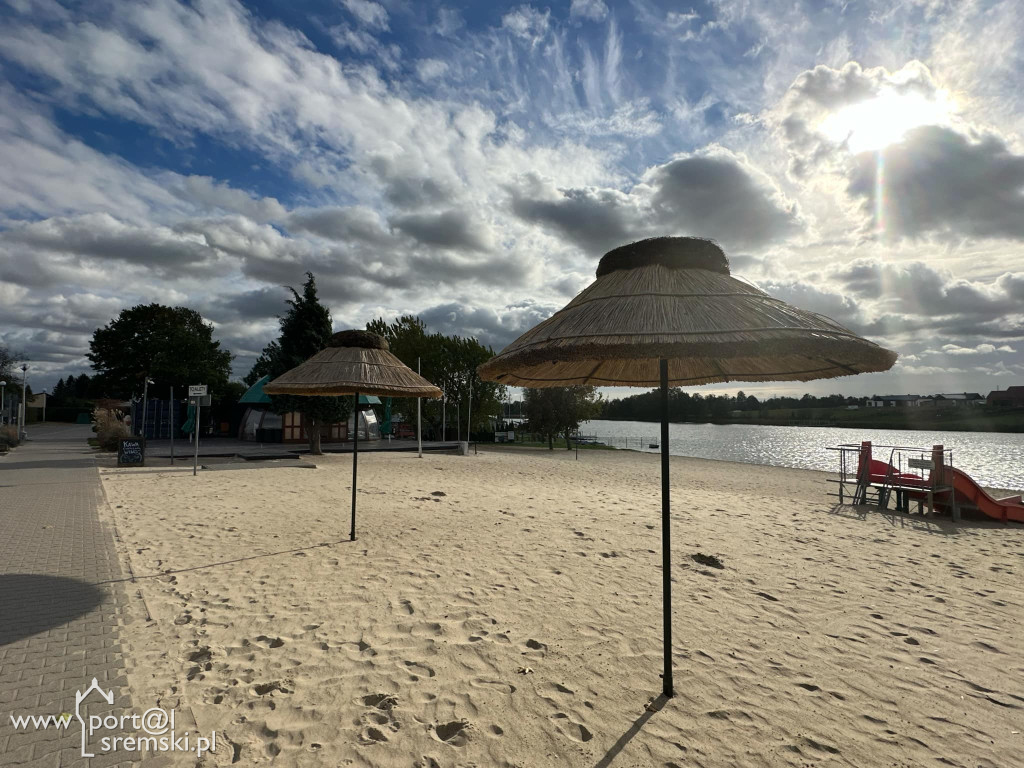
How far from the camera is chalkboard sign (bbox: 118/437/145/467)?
15.9 meters

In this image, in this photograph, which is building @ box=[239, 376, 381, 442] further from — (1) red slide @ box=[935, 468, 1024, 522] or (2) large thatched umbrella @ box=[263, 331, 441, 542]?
(1) red slide @ box=[935, 468, 1024, 522]

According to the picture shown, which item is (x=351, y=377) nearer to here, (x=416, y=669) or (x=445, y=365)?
(x=416, y=669)

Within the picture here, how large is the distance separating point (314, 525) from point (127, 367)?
46720mm

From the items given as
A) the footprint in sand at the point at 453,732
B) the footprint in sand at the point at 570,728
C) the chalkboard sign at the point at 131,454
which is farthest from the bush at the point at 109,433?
the footprint in sand at the point at 570,728

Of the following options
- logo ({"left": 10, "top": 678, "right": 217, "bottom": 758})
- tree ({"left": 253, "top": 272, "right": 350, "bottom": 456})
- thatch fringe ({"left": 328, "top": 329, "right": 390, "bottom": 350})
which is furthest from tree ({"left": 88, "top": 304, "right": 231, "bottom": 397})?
logo ({"left": 10, "top": 678, "right": 217, "bottom": 758})

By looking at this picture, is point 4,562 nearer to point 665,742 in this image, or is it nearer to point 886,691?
point 665,742

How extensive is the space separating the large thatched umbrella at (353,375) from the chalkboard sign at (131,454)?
12546 mm

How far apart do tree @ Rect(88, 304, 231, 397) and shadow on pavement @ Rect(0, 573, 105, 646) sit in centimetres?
3570

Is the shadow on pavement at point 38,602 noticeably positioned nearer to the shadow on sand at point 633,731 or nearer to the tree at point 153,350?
the shadow on sand at point 633,731

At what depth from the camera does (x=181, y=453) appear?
21453 millimetres

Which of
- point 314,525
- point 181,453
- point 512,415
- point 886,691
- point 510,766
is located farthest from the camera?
point 512,415

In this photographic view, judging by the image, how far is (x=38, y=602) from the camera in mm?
4633

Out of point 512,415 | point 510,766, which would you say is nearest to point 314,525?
point 510,766

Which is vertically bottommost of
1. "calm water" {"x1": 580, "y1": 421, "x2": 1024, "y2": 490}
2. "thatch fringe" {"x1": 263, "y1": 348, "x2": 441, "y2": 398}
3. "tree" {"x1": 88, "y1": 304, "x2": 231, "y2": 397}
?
"calm water" {"x1": 580, "y1": 421, "x2": 1024, "y2": 490}
